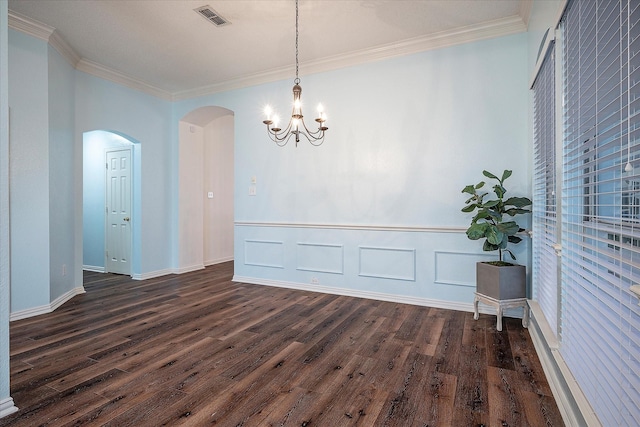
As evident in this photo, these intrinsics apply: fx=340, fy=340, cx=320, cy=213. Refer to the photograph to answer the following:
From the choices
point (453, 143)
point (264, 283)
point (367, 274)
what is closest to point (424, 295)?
point (367, 274)

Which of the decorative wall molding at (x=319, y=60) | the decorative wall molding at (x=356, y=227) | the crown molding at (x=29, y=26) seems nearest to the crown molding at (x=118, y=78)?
the decorative wall molding at (x=319, y=60)

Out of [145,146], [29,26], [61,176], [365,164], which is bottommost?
[61,176]

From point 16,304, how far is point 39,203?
1.04m

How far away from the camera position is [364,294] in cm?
415

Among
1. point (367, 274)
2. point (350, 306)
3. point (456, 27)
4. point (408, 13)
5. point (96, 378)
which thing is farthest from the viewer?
point (367, 274)

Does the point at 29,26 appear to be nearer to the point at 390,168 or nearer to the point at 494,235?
the point at 390,168

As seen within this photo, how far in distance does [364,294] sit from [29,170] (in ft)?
12.7

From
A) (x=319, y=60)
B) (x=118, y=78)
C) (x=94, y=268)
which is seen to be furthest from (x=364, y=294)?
(x=94, y=268)

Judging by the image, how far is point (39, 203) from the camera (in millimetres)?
3605

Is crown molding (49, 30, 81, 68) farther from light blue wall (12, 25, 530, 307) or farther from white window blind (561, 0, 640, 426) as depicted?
white window blind (561, 0, 640, 426)

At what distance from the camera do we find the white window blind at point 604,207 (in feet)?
3.69

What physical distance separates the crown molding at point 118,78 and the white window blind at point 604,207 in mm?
5156

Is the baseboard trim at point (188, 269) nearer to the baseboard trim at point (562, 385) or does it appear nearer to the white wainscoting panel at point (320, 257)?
the white wainscoting panel at point (320, 257)

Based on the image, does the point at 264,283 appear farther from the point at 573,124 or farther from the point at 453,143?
the point at 573,124
